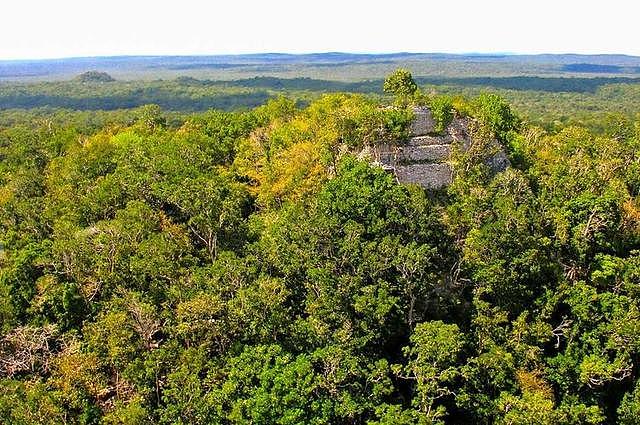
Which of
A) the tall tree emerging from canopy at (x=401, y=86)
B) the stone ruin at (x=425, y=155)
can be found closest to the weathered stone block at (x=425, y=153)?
the stone ruin at (x=425, y=155)

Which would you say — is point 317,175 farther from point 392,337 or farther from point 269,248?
point 392,337

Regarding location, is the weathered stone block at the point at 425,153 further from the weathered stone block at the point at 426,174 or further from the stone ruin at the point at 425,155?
the weathered stone block at the point at 426,174

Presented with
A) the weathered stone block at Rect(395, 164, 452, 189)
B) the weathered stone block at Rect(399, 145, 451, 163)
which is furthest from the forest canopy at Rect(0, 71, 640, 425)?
the weathered stone block at Rect(399, 145, 451, 163)

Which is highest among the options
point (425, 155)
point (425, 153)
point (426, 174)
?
point (425, 153)

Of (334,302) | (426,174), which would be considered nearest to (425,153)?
(426,174)

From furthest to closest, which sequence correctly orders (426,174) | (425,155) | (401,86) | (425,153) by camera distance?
(401,86), (425,153), (425,155), (426,174)

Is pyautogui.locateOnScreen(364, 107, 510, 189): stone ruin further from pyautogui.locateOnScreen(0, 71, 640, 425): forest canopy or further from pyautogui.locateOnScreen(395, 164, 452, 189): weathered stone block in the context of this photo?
pyautogui.locateOnScreen(0, 71, 640, 425): forest canopy

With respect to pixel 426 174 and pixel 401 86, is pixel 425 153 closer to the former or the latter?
pixel 426 174
